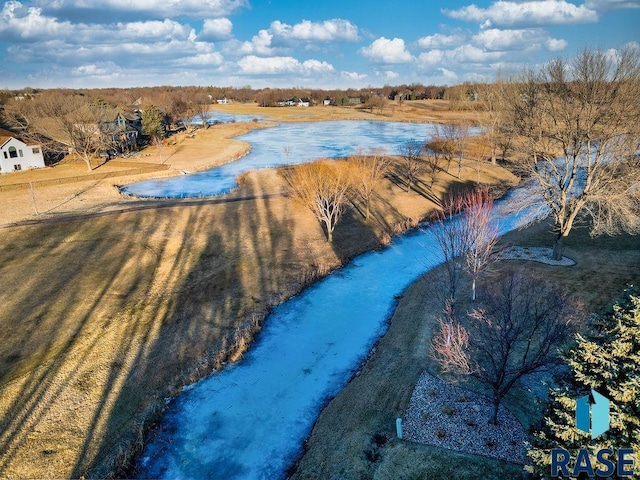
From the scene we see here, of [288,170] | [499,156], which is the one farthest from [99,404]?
[499,156]

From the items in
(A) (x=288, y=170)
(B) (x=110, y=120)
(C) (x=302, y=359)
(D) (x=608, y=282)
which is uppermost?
(B) (x=110, y=120)

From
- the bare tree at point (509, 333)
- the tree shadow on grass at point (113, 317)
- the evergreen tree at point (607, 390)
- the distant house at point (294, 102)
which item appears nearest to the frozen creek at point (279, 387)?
the tree shadow on grass at point (113, 317)

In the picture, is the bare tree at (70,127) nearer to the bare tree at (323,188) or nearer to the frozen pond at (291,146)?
the frozen pond at (291,146)

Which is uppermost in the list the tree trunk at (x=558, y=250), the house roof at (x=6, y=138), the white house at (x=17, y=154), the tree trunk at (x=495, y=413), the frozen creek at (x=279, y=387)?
the house roof at (x=6, y=138)

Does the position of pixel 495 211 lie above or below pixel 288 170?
below

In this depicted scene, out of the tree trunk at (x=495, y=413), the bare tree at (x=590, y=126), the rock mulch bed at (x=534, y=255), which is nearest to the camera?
the tree trunk at (x=495, y=413)

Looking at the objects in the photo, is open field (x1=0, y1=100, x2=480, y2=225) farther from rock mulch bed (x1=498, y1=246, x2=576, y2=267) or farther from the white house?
rock mulch bed (x1=498, y1=246, x2=576, y2=267)

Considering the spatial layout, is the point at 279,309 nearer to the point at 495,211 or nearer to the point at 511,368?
the point at 511,368
